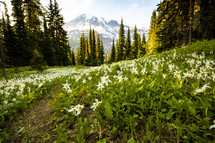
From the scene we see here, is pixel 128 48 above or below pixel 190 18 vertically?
above

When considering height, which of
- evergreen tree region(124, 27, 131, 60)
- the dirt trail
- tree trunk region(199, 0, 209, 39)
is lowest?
the dirt trail

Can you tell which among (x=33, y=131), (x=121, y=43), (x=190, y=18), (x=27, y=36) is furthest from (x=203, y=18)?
(x=121, y=43)

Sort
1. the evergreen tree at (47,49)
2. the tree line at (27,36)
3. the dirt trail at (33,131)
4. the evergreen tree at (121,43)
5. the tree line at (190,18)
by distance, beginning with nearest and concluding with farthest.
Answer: the dirt trail at (33,131)
the tree line at (190,18)
the tree line at (27,36)
the evergreen tree at (47,49)
the evergreen tree at (121,43)

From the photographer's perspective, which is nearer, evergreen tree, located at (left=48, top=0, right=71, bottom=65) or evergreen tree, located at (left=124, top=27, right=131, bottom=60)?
evergreen tree, located at (left=48, top=0, right=71, bottom=65)

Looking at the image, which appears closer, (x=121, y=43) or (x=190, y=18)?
(x=190, y=18)

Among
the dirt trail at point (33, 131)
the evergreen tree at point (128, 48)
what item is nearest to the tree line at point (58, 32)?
the evergreen tree at point (128, 48)

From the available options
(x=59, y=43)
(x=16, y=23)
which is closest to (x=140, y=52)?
(x=59, y=43)

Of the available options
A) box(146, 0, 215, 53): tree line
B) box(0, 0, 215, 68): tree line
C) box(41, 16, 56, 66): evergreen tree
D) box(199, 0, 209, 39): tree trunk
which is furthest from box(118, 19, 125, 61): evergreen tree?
box(199, 0, 209, 39): tree trunk

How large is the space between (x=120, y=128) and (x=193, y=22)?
505 inches

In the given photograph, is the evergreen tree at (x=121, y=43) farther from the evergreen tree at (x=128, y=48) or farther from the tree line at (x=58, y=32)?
the evergreen tree at (x=128, y=48)

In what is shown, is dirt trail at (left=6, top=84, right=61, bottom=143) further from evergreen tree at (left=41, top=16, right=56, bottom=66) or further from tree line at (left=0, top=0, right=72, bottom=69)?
evergreen tree at (left=41, top=16, right=56, bottom=66)

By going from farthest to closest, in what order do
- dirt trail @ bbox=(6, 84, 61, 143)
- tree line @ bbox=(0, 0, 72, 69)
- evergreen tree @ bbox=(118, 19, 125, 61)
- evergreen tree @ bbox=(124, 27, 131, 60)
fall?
evergreen tree @ bbox=(118, 19, 125, 61), evergreen tree @ bbox=(124, 27, 131, 60), tree line @ bbox=(0, 0, 72, 69), dirt trail @ bbox=(6, 84, 61, 143)

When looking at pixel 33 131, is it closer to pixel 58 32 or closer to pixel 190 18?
pixel 190 18

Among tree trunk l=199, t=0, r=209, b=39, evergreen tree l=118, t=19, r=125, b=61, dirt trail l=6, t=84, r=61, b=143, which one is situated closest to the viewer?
dirt trail l=6, t=84, r=61, b=143
